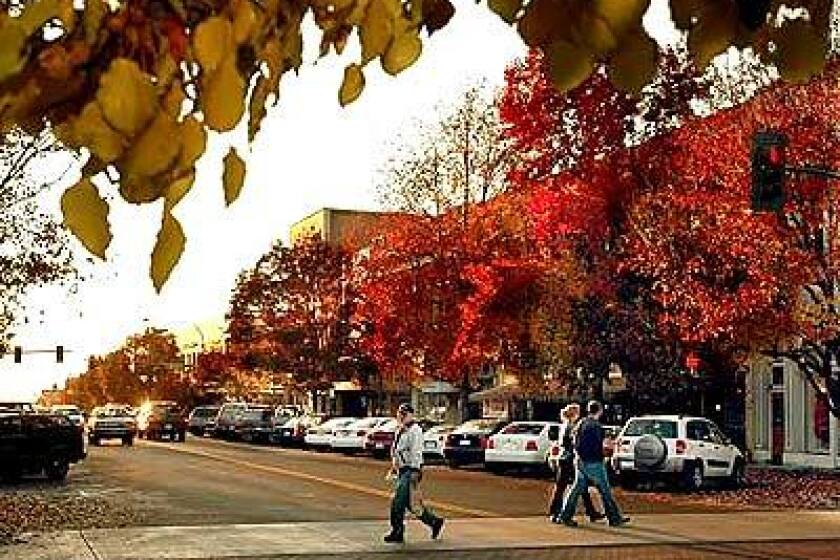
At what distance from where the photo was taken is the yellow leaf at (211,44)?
7.28 ft

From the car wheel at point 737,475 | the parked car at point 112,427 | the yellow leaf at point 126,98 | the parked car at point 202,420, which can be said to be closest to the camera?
the yellow leaf at point 126,98

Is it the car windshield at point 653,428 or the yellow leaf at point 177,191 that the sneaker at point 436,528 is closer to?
the car windshield at point 653,428

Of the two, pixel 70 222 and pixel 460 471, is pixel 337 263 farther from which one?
pixel 70 222

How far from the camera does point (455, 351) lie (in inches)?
1767

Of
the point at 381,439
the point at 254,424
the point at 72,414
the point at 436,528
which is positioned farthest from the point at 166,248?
the point at 254,424

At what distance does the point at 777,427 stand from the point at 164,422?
116ft

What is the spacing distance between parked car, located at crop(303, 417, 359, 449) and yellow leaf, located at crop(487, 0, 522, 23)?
51.8 metres

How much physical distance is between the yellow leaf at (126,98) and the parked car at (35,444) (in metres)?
30.4

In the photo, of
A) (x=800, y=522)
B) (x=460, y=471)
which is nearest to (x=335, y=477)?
(x=460, y=471)

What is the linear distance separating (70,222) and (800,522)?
20690 mm

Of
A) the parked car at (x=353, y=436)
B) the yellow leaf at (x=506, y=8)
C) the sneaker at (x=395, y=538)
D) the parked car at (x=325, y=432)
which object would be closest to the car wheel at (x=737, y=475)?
the sneaker at (x=395, y=538)

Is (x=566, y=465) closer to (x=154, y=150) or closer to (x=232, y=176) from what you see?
(x=232, y=176)

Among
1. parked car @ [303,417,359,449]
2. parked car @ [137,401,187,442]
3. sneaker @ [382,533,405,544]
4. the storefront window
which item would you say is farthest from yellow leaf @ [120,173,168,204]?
parked car @ [137,401,187,442]

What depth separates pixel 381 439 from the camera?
157 feet
